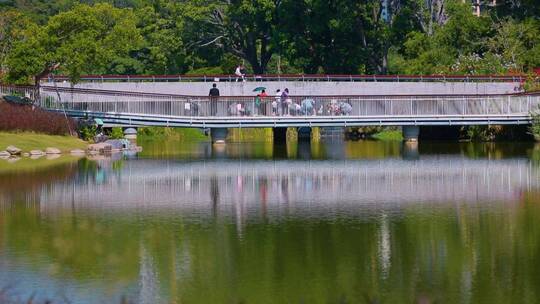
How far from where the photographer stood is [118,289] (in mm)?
17453

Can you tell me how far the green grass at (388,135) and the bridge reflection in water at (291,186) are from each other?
71.0 ft

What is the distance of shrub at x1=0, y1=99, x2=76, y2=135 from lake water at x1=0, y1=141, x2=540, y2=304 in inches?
323

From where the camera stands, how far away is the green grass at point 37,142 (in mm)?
45906

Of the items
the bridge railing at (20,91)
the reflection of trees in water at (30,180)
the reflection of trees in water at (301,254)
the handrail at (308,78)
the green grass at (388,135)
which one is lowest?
the reflection of trees in water at (301,254)

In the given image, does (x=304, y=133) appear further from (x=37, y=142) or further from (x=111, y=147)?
(x=37, y=142)

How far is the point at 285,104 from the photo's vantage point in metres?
53.8

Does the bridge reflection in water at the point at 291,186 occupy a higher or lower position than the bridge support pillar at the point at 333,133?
lower

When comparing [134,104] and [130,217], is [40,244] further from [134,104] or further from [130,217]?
[134,104]

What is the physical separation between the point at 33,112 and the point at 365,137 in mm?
23841

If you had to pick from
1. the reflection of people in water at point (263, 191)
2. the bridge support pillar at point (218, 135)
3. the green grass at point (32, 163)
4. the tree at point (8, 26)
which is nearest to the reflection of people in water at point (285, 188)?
the reflection of people in water at point (263, 191)

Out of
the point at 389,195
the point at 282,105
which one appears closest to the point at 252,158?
the point at 282,105

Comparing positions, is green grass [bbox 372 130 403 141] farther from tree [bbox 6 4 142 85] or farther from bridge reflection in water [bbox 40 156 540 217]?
bridge reflection in water [bbox 40 156 540 217]

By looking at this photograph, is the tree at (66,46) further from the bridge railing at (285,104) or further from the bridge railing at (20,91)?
the bridge railing at (285,104)

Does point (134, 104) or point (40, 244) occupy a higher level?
point (134, 104)
